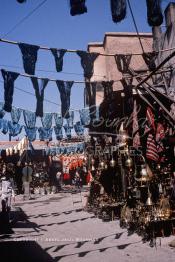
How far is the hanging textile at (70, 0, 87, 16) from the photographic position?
7.79m

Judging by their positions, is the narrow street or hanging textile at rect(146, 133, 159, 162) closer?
the narrow street

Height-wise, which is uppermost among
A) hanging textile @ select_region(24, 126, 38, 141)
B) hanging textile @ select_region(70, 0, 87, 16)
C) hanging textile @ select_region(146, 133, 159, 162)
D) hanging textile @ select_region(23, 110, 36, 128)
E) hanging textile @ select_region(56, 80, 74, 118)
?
hanging textile @ select_region(70, 0, 87, 16)

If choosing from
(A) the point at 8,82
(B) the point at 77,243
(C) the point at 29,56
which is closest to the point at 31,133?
(A) the point at 8,82

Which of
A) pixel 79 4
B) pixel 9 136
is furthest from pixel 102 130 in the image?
pixel 79 4

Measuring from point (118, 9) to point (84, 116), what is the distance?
1024 centimetres

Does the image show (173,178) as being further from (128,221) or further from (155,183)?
(128,221)

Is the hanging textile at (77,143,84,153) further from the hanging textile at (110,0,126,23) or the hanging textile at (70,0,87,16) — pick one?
the hanging textile at (70,0,87,16)

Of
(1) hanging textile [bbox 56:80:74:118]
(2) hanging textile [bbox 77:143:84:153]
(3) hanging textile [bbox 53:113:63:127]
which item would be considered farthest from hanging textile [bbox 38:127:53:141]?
(2) hanging textile [bbox 77:143:84:153]

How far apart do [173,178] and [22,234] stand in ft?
19.5

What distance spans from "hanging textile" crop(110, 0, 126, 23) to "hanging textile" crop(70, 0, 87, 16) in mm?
876

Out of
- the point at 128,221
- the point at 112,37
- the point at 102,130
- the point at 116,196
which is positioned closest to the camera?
the point at 128,221

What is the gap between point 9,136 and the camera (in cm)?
1934

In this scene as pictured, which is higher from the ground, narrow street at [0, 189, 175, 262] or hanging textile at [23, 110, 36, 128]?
hanging textile at [23, 110, 36, 128]

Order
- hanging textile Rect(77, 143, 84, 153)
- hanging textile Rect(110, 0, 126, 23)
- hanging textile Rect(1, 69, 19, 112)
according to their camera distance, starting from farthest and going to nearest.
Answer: hanging textile Rect(77, 143, 84, 153), hanging textile Rect(1, 69, 19, 112), hanging textile Rect(110, 0, 126, 23)
